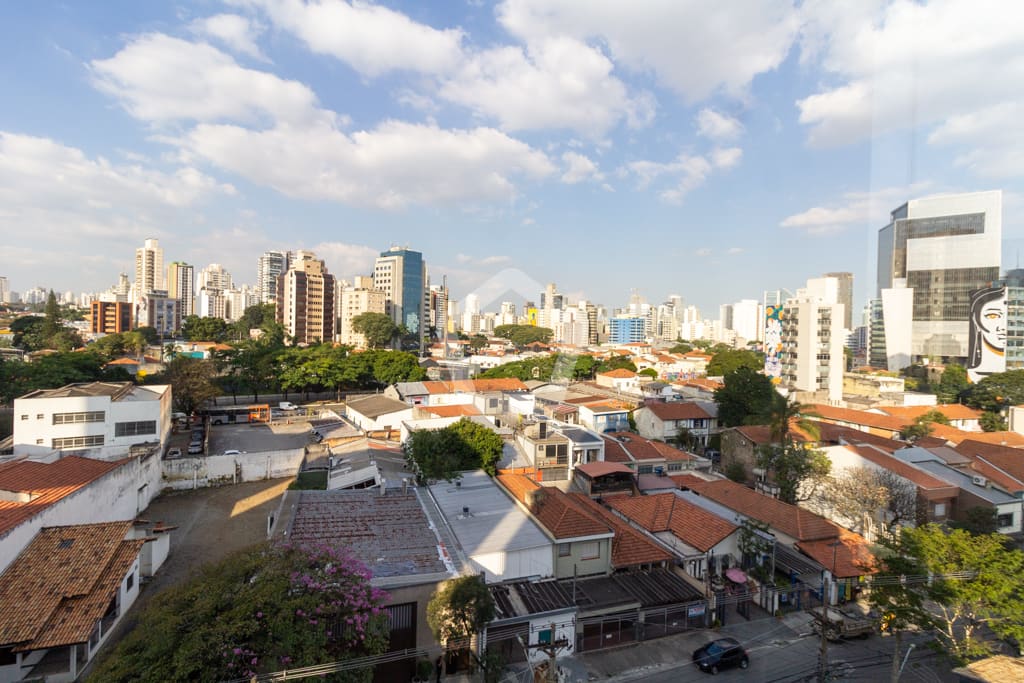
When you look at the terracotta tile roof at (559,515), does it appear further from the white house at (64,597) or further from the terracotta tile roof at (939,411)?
the terracotta tile roof at (939,411)

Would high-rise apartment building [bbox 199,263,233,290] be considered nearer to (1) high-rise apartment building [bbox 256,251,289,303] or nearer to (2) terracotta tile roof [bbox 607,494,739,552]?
(1) high-rise apartment building [bbox 256,251,289,303]

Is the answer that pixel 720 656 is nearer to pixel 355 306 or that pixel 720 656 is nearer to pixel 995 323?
pixel 995 323

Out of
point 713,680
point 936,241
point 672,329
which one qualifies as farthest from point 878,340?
point 713,680

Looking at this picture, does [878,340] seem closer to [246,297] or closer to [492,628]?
[492,628]

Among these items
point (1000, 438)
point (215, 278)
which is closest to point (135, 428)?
point (1000, 438)

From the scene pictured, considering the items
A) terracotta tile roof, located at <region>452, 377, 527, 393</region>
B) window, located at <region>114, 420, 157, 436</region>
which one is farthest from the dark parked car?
terracotta tile roof, located at <region>452, 377, 527, 393</region>
